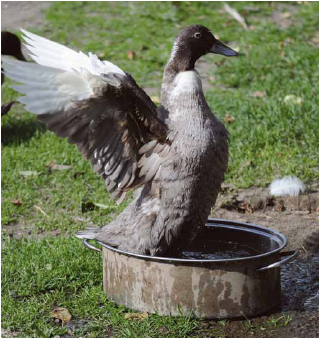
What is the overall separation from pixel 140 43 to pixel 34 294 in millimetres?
4921

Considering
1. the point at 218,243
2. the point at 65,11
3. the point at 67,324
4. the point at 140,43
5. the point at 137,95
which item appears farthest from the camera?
the point at 65,11

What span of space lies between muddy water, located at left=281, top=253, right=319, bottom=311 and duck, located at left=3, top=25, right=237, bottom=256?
2.44 feet

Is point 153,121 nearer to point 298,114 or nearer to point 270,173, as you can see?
point 270,173

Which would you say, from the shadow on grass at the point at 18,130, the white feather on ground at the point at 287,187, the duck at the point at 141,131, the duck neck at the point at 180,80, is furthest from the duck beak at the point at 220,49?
the shadow on grass at the point at 18,130

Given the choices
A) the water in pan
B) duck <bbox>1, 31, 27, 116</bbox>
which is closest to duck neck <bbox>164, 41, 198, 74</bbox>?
the water in pan

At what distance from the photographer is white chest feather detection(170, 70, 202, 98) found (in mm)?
4062

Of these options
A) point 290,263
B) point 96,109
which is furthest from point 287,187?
point 96,109

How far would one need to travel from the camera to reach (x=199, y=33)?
420cm

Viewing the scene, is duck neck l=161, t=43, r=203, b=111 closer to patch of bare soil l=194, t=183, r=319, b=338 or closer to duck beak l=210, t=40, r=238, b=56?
duck beak l=210, t=40, r=238, b=56

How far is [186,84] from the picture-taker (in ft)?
13.3

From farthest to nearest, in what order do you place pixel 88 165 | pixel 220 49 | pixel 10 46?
pixel 10 46 → pixel 88 165 → pixel 220 49

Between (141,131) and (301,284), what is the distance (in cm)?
146

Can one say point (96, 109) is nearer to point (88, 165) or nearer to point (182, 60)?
point (182, 60)

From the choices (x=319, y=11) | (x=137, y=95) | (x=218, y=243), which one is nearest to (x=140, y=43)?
(x=319, y=11)
